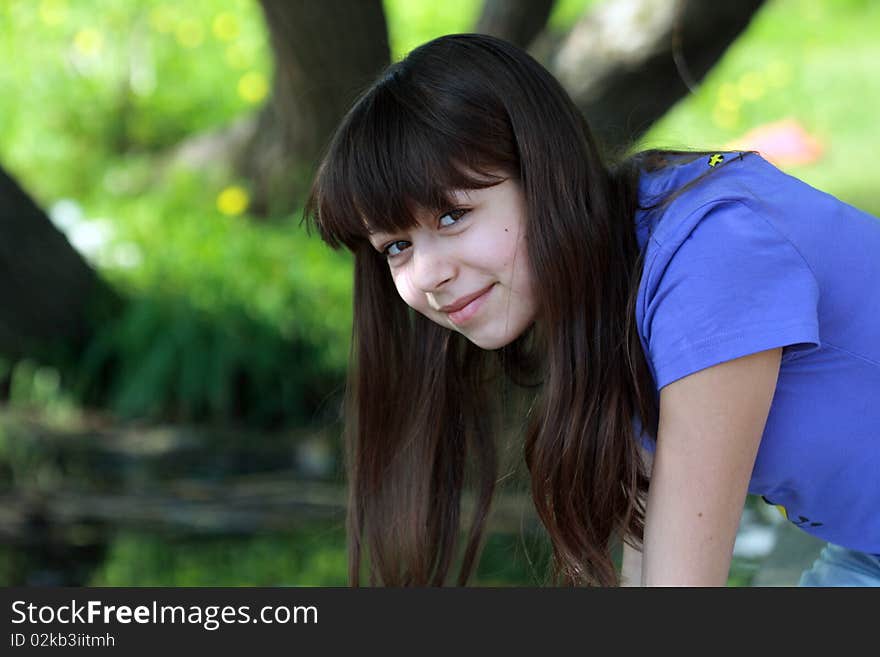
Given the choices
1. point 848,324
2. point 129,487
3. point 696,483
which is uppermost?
point 129,487

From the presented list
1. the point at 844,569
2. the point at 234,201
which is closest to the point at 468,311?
the point at 844,569

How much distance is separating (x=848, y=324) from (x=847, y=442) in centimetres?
15

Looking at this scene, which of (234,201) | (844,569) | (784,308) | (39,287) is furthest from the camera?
(234,201)

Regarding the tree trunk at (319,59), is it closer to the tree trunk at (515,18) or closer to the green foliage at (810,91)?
the tree trunk at (515,18)

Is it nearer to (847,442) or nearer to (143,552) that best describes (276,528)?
(143,552)

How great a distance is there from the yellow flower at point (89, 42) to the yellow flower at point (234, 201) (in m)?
1.07

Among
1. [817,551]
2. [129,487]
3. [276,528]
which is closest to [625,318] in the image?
[817,551]

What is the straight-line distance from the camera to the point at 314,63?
2.98 meters

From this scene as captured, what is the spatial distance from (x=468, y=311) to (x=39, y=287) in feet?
7.23

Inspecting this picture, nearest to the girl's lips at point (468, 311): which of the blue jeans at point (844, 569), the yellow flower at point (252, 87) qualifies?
the blue jeans at point (844, 569)

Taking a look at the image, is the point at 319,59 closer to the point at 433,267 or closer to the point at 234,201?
the point at 234,201

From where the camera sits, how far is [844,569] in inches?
72.4

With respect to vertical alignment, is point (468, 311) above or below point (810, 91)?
below

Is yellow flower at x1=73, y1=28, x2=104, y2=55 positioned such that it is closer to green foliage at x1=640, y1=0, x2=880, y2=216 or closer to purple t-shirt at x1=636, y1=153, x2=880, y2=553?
green foliage at x1=640, y1=0, x2=880, y2=216
